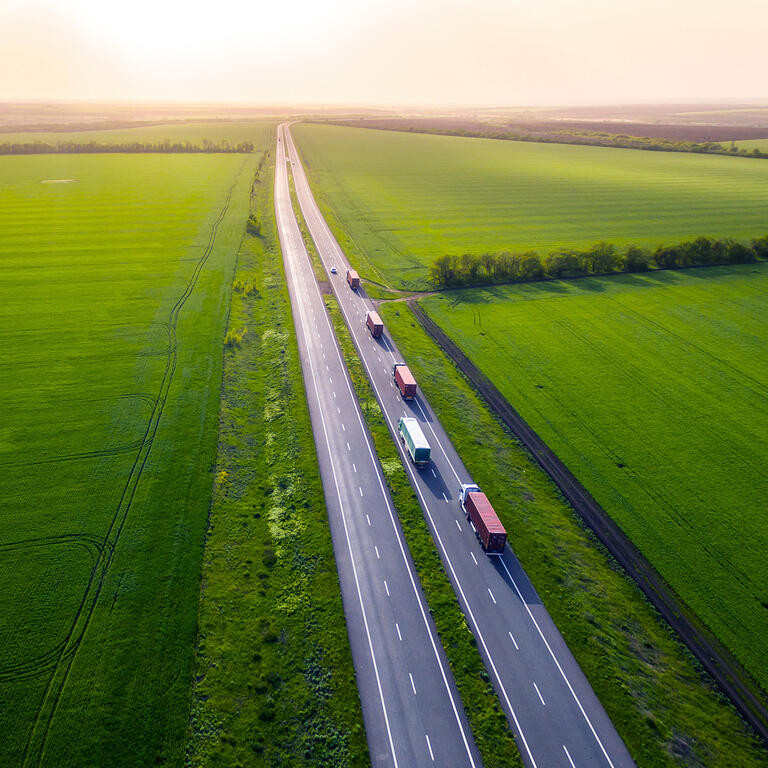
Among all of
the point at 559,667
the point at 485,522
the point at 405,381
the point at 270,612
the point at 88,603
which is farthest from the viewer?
the point at 405,381

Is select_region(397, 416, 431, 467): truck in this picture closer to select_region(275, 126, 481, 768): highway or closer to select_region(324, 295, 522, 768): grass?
select_region(324, 295, 522, 768): grass

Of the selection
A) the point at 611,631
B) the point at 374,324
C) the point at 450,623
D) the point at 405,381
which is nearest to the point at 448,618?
the point at 450,623

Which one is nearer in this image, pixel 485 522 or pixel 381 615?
pixel 381 615

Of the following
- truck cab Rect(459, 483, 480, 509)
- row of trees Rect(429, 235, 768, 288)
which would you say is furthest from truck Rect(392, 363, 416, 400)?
row of trees Rect(429, 235, 768, 288)

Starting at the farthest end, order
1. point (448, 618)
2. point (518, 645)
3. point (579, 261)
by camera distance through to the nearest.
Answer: point (579, 261) → point (448, 618) → point (518, 645)

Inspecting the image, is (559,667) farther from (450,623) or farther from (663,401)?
(663,401)

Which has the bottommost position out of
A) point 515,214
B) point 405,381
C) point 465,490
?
point 465,490

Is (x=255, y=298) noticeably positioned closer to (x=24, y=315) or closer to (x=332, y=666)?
(x=24, y=315)
